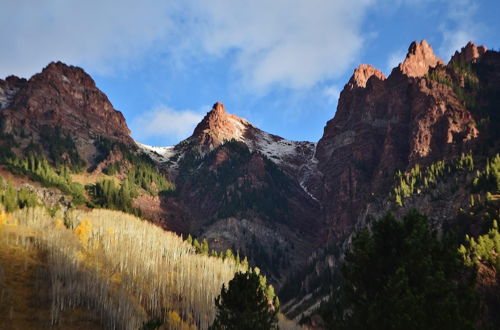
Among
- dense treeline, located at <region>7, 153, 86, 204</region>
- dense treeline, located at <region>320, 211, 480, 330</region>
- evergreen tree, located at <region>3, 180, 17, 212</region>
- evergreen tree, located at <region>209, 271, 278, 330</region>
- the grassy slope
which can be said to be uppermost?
dense treeline, located at <region>7, 153, 86, 204</region>

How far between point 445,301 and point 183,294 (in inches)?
3470

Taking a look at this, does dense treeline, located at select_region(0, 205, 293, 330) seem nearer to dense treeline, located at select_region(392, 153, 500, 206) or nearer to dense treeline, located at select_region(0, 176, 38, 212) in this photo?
dense treeline, located at select_region(0, 176, 38, 212)

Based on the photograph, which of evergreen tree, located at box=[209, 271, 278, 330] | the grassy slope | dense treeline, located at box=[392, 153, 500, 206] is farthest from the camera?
dense treeline, located at box=[392, 153, 500, 206]

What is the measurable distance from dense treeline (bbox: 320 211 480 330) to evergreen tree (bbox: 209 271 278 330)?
10.2 metres

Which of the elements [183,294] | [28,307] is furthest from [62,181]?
[28,307]

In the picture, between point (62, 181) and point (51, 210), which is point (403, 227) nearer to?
point (51, 210)

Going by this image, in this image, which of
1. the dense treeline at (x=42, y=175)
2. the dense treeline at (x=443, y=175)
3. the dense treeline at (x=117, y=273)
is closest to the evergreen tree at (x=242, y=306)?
the dense treeline at (x=117, y=273)

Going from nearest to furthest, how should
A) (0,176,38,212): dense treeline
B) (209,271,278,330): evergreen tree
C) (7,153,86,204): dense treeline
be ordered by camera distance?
1. (209,271,278,330): evergreen tree
2. (0,176,38,212): dense treeline
3. (7,153,86,204): dense treeline

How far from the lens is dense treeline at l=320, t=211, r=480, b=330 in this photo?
20.5 meters

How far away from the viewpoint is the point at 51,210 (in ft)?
430

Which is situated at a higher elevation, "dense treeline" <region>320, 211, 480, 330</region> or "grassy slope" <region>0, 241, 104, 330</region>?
"dense treeline" <region>320, 211, 480, 330</region>

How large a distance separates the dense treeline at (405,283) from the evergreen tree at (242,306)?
33.4 ft

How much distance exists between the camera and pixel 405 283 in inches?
837

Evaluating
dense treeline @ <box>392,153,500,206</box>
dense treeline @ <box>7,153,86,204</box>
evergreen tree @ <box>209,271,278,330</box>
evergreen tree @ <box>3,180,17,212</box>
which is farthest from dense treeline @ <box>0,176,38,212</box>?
dense treeline @ <box>392,153,500,206</box>
